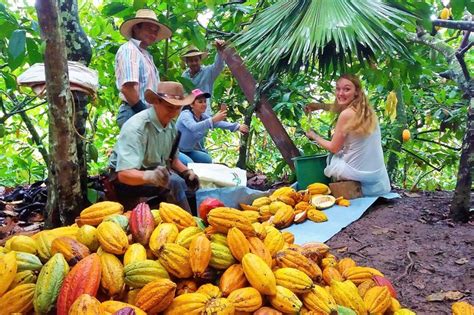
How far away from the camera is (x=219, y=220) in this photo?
62.9 inches

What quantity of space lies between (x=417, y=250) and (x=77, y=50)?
2431 mm

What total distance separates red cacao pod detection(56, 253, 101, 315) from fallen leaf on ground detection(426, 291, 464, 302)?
1507 mm

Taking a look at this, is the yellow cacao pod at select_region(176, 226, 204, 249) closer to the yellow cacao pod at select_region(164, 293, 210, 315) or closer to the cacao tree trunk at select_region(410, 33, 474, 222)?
the yellow cacao pod at select_region(164, 293, 210, 315)

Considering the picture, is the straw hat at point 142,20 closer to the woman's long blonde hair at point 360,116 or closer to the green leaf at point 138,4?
the green leaf at point 138,4

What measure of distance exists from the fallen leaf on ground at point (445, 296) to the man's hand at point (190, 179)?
5.76 ft

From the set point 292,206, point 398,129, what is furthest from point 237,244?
point 398,129

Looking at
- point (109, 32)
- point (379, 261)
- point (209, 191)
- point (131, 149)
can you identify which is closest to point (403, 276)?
point (379, 261)

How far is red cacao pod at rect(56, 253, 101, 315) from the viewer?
1.25m

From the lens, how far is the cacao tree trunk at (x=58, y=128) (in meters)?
2.16

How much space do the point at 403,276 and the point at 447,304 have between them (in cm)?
32

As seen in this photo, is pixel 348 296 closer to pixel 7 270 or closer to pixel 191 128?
pixel 7 270

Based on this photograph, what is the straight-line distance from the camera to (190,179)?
10.4ft

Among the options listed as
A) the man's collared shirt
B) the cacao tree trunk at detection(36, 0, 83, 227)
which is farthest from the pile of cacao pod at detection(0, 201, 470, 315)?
the man's collared shirt

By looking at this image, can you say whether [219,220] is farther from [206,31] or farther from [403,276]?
[206,31]
